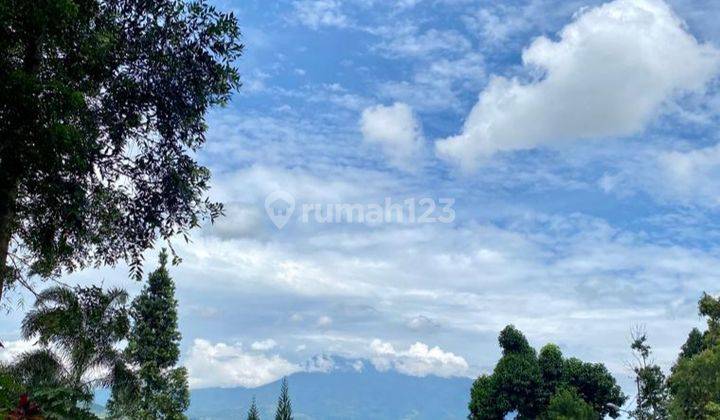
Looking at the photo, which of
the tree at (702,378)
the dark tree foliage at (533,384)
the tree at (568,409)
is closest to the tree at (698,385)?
the tree at (702,378)

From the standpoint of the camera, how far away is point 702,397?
40.7m

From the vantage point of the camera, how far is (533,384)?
61094 mm

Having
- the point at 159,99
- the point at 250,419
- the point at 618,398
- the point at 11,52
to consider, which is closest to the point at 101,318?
the point at 159,99

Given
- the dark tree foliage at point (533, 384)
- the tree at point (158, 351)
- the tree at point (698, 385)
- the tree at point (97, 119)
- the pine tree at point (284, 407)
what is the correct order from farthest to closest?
the dark tree foliage at point (533, 384) < the pine tree at point (284, 407) < the tree at point (158, 351) < the tree at point (698, 385) < the tree at point (97, 119)

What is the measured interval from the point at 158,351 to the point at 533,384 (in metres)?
33.7

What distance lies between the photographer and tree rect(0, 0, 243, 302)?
11914mm

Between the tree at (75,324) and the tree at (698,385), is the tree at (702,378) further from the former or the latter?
the tree at (75,324)

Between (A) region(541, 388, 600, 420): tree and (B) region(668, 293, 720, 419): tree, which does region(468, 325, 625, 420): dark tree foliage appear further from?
(B) region(668, 293, 720, 419): tree

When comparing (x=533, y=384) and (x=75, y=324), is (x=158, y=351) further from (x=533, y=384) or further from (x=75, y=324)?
(x=75, y=324)

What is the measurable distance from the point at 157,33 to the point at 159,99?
4.77 feet

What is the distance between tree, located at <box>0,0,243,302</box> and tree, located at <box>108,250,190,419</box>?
3759 centimetres

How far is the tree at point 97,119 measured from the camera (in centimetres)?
1191

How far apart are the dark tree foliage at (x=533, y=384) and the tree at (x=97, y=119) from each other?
51.4 meters

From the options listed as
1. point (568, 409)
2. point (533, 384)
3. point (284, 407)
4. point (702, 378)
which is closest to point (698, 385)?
point (702, 378)
